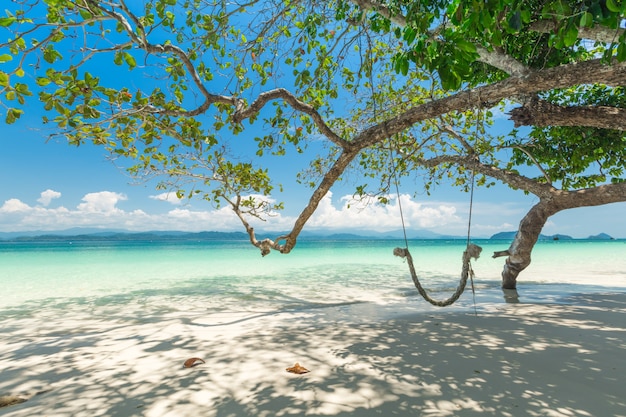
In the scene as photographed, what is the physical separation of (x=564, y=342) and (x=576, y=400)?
122 centimetres

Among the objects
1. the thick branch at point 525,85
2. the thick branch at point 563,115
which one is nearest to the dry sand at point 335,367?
the thick branch at point 525,85

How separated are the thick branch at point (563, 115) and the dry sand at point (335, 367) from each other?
2134 mm

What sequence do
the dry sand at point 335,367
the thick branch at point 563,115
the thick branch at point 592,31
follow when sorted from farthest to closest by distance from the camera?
the thick branch at point 563,115, the thick branch at point 592,31, the dry sand at point 335,367

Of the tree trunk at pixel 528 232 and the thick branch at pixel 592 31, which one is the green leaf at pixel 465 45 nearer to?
the thick branch at pixel 592 31

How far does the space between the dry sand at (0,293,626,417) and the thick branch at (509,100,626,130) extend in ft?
7.00

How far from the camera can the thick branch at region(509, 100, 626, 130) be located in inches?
134

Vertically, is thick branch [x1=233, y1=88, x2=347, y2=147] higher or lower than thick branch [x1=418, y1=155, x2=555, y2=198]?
higher

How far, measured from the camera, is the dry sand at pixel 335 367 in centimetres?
184

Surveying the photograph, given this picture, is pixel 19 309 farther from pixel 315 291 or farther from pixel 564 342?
pixel 564 342

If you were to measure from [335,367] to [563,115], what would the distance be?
136 inches

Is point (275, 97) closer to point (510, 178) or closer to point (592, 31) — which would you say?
point (592, 31)

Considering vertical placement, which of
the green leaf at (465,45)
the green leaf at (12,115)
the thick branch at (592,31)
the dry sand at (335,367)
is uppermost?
the thick branch at (592,31)

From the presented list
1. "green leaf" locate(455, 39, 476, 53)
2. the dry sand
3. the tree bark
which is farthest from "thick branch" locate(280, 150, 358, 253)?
the tree bark

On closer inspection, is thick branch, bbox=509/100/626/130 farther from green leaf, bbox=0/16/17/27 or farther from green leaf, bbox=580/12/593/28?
green leaf, bbox=0/16/17/27
